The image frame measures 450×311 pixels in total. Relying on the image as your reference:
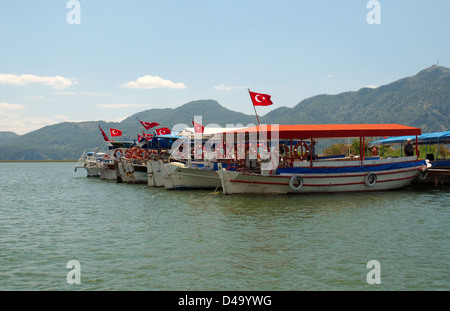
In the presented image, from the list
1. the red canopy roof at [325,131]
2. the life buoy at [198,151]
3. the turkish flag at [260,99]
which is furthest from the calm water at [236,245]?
the life buoy at [198,151]

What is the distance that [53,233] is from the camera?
17.4 metres

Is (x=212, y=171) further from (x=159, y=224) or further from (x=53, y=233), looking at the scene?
(x=53, y=233)

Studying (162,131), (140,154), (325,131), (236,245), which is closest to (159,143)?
(162,131)

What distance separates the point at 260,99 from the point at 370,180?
9.61m

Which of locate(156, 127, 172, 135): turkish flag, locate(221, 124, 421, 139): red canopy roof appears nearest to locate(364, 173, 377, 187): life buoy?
locate(221, 124, 421, 139): red canopy roof

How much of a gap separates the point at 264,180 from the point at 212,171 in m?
6.32

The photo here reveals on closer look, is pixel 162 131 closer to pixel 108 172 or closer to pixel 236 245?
pixel 108 172

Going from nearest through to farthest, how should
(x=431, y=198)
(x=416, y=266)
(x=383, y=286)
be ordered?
(x=383, y=286) < (x=416, y=266) < (x=431, y=198)

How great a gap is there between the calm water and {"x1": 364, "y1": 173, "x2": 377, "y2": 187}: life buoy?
2.96 metres

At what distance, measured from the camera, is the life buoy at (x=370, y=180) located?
1066 inches

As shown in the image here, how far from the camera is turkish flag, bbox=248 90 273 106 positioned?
24.3m

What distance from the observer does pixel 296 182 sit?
85.6ft

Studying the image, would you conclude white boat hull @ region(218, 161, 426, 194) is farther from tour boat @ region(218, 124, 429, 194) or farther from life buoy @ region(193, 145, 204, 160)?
life buoy @ region(193, 145, 204, 160)
